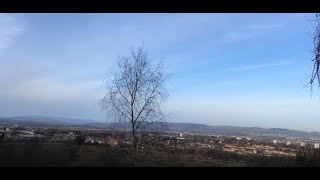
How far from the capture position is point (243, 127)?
15664mm

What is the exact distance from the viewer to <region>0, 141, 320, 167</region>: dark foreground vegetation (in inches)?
221

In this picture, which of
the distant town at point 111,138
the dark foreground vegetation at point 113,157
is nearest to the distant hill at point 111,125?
the distant town at point 111,138

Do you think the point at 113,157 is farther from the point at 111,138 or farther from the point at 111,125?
the point at 111,125

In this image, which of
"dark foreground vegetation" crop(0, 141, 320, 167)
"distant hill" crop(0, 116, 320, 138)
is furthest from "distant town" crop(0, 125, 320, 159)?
"distant hill" crop(0, 116, 320, 138)

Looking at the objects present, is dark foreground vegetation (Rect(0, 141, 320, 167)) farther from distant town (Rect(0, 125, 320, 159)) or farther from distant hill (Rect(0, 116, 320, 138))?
distant hill (Rect(0, 116, 320, 138))

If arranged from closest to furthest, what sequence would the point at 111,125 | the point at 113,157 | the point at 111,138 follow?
the point at 113,157
the point at 111,138
the point at 111,125

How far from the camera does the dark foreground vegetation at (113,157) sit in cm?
561

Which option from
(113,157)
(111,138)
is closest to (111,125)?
(111,138)

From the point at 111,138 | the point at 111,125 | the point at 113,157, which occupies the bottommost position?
the point at 113,157

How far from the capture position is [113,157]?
729cm

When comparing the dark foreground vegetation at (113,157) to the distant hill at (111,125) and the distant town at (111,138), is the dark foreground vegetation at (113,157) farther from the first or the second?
the distant hill at (111,125)

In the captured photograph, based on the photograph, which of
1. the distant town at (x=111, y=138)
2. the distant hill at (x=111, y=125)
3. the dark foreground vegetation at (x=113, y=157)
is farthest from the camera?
the distant hill at (x=111, y=125)

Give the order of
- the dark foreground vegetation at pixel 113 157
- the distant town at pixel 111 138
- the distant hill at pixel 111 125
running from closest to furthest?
the dark foreground vegetation at pixel 113 157
the distant town at pixel 111 138
the distant hill at pixel 111 125
